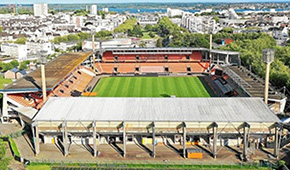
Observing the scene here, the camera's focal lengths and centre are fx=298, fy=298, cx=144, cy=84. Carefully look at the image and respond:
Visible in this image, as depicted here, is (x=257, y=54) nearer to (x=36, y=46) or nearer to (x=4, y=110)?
(x=4, y=110)

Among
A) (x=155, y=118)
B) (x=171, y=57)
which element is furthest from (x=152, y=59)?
(x=155, y=118)

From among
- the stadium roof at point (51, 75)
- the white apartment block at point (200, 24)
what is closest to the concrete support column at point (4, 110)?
the stadium roof at point (51, 75)

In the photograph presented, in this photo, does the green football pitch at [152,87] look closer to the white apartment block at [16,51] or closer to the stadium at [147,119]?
the stadium at [147,119]

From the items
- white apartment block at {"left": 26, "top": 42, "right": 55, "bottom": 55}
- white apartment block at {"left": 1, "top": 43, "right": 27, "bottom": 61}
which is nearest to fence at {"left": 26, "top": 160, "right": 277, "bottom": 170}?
white apartment block at {"left": 1, "top": 43, "right": 27, "bottom": 61}

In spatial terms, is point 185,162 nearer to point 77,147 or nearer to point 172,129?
point 172,129

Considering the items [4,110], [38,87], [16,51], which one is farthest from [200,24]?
[4,110]

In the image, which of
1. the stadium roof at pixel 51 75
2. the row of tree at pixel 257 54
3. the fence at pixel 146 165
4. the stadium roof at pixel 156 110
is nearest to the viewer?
the fence at pixel 146 165
